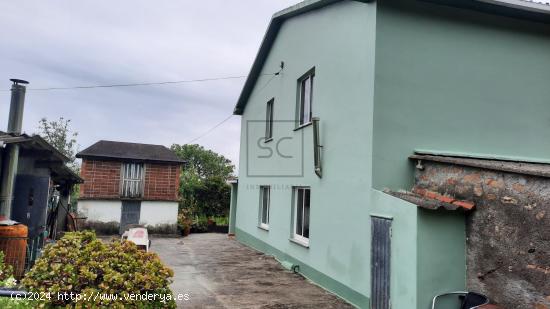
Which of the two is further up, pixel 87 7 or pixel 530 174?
pixel 87 7

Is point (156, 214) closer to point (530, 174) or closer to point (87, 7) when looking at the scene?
point (87, 7)

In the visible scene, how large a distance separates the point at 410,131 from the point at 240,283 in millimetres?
4906

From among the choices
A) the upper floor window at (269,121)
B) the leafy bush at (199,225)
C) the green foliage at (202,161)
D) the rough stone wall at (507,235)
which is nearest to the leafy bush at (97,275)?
the rough stone wall at (507,235)

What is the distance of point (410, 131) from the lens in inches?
243

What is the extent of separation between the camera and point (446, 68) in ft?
21.6

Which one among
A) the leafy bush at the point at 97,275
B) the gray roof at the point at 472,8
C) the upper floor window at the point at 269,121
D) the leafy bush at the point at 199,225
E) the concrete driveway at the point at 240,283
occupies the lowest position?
the leafy bush at the point at 199,225

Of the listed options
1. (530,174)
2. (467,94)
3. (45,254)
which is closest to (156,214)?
(45,254)

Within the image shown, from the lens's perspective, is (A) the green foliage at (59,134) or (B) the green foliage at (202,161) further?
(B) the green foliage at (202,161)

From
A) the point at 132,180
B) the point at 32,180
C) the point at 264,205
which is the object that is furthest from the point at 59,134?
the point at 264,205

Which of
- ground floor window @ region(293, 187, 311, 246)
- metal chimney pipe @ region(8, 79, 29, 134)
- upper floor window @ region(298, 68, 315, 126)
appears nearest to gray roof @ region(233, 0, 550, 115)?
upper floor window @ region(298, 68, 315, 126)

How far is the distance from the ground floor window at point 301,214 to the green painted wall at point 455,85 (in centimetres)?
335

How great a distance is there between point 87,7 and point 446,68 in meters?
9.89

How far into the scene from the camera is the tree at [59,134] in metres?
36.8

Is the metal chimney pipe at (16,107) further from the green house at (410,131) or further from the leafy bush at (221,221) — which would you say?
the leafy bush at (221,221)
